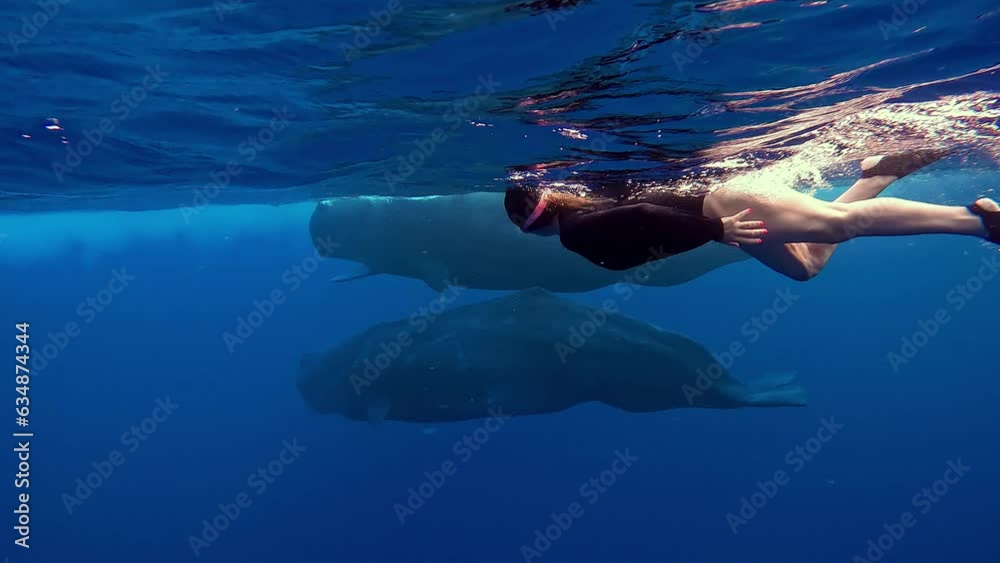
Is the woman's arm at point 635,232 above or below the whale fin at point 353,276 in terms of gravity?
above

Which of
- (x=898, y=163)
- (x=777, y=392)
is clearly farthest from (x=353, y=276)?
(x=898, y=163)

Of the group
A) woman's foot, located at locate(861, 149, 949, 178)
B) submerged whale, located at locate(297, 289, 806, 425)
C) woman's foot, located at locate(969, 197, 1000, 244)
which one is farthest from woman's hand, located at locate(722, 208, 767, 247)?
submerged whale, located at locate(297, 289, 806, 425)

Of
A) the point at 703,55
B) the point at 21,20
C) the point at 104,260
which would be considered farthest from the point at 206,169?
the point at 104,260

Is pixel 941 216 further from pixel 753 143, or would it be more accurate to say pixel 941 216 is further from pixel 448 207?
pixel 448 207

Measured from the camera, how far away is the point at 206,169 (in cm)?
1462

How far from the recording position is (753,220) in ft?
21.7

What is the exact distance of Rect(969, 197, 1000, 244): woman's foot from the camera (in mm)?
5680

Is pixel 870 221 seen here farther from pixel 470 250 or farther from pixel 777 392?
pixel 470 250

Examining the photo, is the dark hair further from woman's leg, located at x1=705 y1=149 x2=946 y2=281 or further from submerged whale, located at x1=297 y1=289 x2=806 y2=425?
submerged whale, located at x1=297 y1=289 x2=806 y2=425

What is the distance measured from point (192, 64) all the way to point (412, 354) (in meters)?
8.87

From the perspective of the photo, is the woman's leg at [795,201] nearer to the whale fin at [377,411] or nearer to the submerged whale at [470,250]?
the submerged whale at [470,250]

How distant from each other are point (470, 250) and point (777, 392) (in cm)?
757

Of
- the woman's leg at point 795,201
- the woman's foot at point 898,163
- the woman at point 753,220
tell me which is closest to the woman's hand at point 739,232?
the woman at point 753,220

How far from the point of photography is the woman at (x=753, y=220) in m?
5.89
